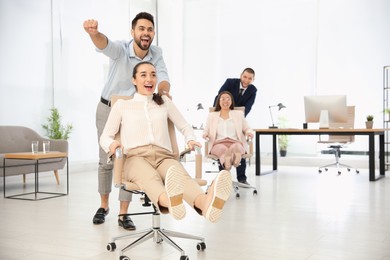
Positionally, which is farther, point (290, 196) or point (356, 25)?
point (356, 25)

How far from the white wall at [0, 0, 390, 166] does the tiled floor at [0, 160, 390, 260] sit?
247 cm

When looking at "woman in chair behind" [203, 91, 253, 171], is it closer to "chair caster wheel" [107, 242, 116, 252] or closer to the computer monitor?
the computer monitor

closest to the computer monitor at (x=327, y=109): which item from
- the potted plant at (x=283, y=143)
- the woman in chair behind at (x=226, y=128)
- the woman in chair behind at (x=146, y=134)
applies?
the woman in chair behind at (x=226, y=128)

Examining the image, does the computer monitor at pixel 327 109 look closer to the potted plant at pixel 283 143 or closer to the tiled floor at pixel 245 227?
the tiled floor at pixel 245 227

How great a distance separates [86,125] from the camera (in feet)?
27.6

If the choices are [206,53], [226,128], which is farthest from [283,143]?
[226,128]

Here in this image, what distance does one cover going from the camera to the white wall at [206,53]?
7270 millimetres

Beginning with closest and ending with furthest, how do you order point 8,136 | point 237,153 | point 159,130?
1. point 159,130
2. point 237,153
3. point 8,136

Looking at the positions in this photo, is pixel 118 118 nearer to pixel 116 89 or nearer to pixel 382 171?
pixel 116 89

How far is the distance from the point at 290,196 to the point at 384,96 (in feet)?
13.5

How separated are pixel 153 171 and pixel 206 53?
8125 millimetres

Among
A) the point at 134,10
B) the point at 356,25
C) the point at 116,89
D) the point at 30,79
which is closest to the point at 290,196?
the point at 116,89

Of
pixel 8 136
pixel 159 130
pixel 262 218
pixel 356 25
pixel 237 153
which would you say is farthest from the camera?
pixel 356 25

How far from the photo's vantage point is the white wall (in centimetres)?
727
